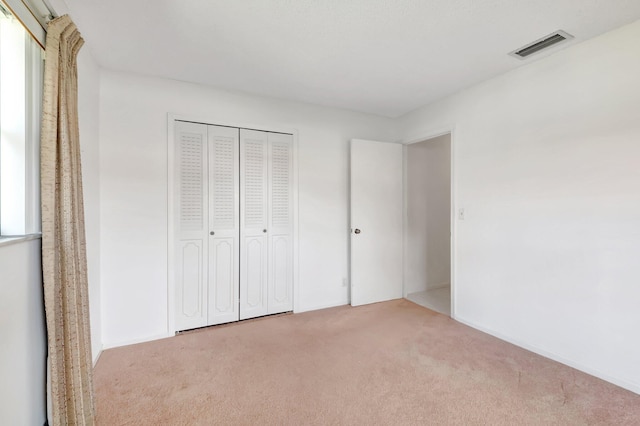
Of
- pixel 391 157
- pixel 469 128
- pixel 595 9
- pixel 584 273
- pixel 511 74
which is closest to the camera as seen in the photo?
pixel 595 9

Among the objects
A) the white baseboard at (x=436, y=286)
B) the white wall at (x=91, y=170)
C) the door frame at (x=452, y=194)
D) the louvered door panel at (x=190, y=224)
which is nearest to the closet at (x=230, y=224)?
the louvered door panel at (x=190, y=224)

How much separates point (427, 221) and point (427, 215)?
0.09 m

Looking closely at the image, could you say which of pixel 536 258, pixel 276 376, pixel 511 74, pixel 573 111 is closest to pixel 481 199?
pixel 536 258

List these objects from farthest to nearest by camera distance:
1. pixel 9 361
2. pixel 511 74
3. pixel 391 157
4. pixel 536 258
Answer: pixel 391 157 → pixel 511 74 → pixel 536 258 → pixel 9 361

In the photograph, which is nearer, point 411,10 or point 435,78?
point 411,10

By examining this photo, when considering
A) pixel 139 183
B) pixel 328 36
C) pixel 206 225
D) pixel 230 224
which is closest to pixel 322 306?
pixel 230 224

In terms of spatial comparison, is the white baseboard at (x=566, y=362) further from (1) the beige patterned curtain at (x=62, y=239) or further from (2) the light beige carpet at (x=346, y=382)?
(1) the beige patterned curtain at (x=62, y=239)

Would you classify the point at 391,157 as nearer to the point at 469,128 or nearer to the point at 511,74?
the point at 469,128

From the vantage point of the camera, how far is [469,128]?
2932 mm

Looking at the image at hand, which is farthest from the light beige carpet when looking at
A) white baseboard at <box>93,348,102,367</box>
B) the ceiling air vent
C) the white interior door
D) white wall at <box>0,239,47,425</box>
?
the ceiling air vent

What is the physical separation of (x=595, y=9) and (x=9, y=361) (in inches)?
140

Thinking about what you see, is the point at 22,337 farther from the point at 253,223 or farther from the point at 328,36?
the point at 328,36

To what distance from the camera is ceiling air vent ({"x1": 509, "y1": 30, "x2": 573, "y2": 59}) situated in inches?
79.4

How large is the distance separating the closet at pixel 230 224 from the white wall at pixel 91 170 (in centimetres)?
58
